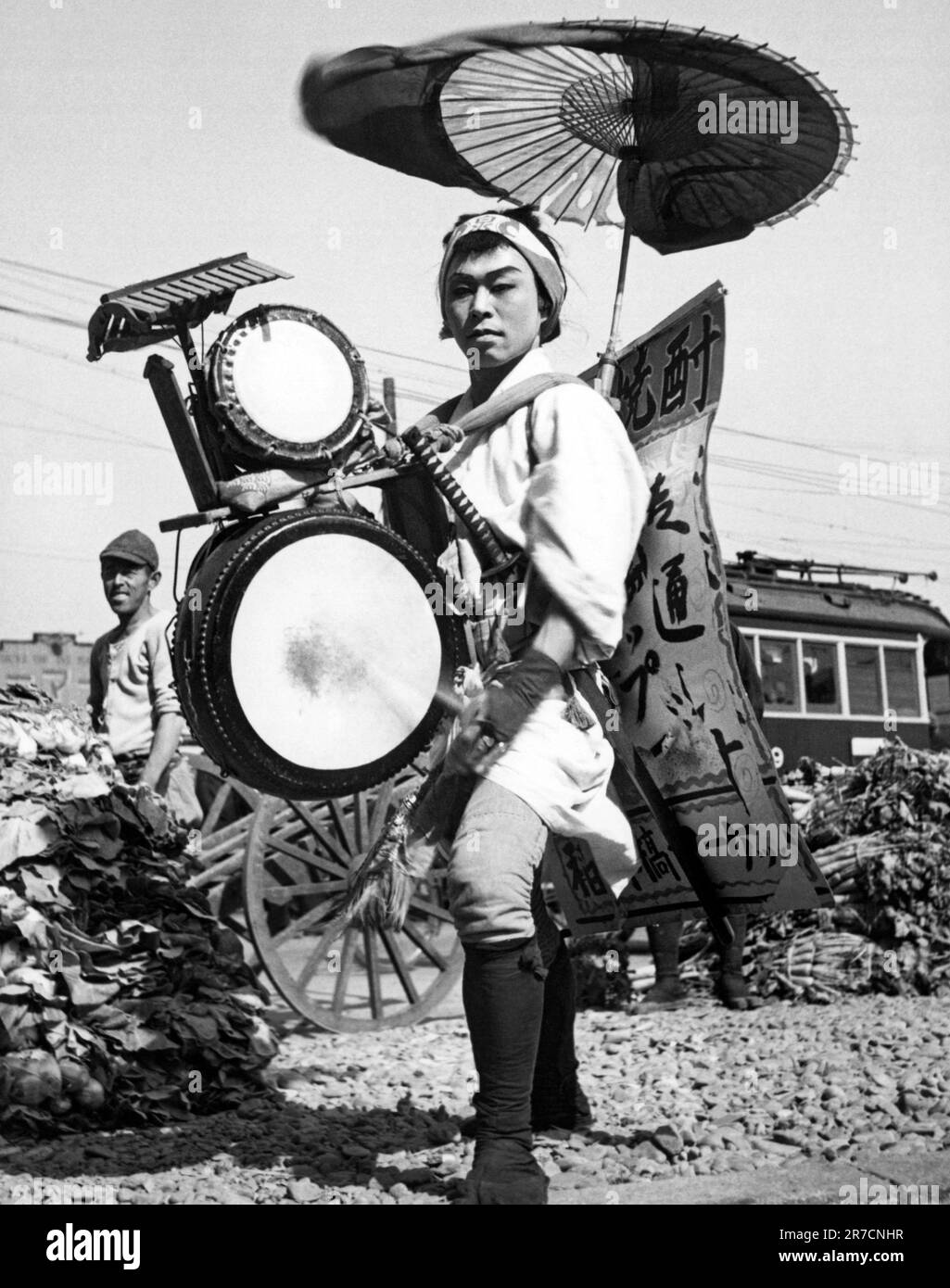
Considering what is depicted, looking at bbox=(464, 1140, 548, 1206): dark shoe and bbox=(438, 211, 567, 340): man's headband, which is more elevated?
bbox=(438, 211, 567, 340): man's headband

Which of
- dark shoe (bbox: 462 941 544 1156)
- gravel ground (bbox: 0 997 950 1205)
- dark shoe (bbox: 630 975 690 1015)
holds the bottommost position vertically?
gravel ground (bbox: 0 997 950 1205)

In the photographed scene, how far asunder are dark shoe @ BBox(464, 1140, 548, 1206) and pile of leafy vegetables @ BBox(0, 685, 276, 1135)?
1.38 metres

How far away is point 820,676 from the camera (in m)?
11.5

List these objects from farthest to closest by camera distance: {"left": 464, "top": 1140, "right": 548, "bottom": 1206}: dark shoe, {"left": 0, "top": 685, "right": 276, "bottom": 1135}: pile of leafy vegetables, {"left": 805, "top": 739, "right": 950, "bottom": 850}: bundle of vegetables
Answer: {"left": 805, "top": 739, "right": 950, "bottom": 850}: bundle of vegetables < {"left": 0, "top": 685, "right": 276, "bottom": 1135}: pile of leafy vegetables < {"left": 464, "top": 1140, "right": 548, "bottom": 1206}: dark shoe

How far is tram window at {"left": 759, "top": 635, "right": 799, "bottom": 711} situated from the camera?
35.7 ft

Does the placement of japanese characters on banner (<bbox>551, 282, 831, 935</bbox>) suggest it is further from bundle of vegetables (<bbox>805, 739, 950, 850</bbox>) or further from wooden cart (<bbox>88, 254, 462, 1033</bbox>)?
bundle of vegetables (<bbox>805, 739, 950, 850</bbox>)

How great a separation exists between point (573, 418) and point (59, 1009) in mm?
2008

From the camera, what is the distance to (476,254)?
8.70 feet

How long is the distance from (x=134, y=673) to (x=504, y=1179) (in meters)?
2.95

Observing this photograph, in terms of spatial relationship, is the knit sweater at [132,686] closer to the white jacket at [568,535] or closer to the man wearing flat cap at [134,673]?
the man wearing flat cap at [134,673]

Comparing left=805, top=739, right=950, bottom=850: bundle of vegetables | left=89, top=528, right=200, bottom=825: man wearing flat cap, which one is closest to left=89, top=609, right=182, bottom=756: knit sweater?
left=89, top=528, right=200, bottom=825: man wearing flat cap

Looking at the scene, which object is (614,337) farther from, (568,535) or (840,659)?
(840,659)

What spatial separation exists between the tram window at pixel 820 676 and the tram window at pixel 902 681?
1.07 metres
